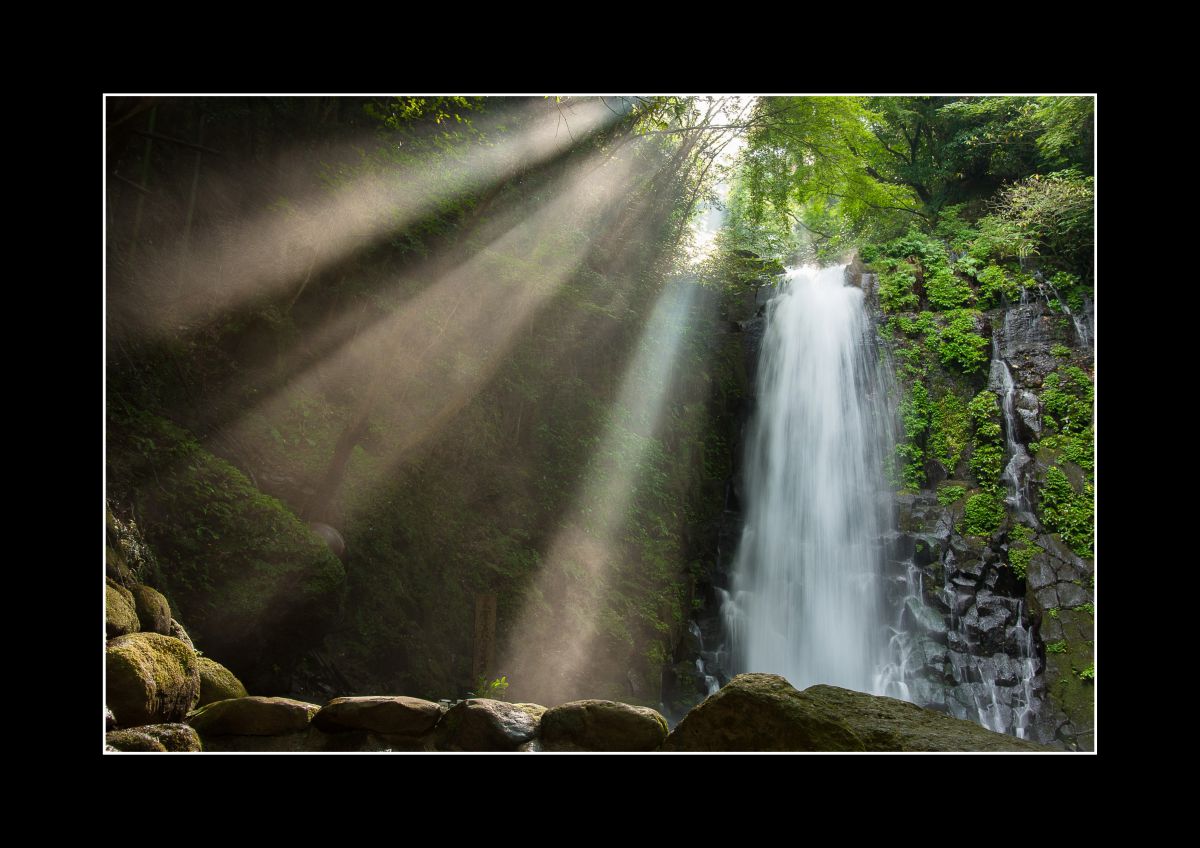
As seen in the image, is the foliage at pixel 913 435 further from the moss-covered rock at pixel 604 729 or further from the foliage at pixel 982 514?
the moss-covered rock at pixel 604 729

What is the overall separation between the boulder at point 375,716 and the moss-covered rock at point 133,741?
971 mm

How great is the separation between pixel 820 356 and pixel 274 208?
10.6 metres

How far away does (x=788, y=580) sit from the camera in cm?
1116

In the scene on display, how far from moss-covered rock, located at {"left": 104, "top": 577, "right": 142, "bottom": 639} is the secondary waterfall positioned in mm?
8631

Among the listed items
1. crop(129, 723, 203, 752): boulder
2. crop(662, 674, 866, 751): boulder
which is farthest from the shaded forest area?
crop(662, 674, 866, 751): boulder

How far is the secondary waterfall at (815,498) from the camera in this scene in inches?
408

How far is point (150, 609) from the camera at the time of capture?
3.66 metres

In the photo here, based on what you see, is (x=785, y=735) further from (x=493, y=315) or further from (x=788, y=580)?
(x=788, y=580)

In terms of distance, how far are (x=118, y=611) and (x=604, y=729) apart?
2697 millimetres

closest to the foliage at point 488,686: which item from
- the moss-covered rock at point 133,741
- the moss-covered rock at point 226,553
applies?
the moss-covered rock at point 226,553

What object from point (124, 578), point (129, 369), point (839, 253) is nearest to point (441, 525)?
point (129, 369)

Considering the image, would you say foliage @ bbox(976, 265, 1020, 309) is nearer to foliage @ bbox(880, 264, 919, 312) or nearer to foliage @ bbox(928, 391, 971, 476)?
foliage @ bbox(880, 264, 919, 312)

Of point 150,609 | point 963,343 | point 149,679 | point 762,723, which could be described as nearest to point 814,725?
point 762,723

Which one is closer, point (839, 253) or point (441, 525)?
point (441, 525)
